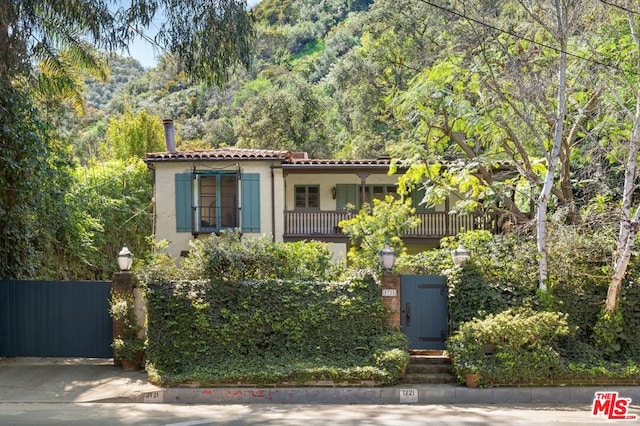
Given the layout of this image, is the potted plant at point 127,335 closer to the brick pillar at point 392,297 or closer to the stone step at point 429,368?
the brick pillar at point 392,297

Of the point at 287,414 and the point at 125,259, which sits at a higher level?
the point at 125,259

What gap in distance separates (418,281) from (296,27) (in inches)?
2786

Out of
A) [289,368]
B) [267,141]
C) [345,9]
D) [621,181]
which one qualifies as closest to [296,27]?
[345,9]

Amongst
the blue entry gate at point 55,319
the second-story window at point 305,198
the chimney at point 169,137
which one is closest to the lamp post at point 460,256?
the blue entry gate at point 55,319

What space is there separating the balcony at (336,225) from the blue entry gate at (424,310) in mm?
9330

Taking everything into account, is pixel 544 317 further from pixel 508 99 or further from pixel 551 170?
pixel 508 99

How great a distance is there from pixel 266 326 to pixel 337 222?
10771mm

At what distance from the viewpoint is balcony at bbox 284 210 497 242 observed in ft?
75.0

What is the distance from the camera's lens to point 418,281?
13383 millimetres

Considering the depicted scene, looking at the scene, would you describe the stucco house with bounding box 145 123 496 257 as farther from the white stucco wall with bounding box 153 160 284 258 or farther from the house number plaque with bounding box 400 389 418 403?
the house number plaque with bounding box 400 389 418 403

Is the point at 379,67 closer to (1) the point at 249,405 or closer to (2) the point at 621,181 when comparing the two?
(2) the point at 621,181

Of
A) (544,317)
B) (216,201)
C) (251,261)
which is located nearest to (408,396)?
(544,317)

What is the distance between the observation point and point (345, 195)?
82.1 ft

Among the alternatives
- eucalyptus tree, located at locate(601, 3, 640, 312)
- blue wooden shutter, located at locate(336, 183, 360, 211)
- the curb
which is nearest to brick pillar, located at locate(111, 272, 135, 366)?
the curb
